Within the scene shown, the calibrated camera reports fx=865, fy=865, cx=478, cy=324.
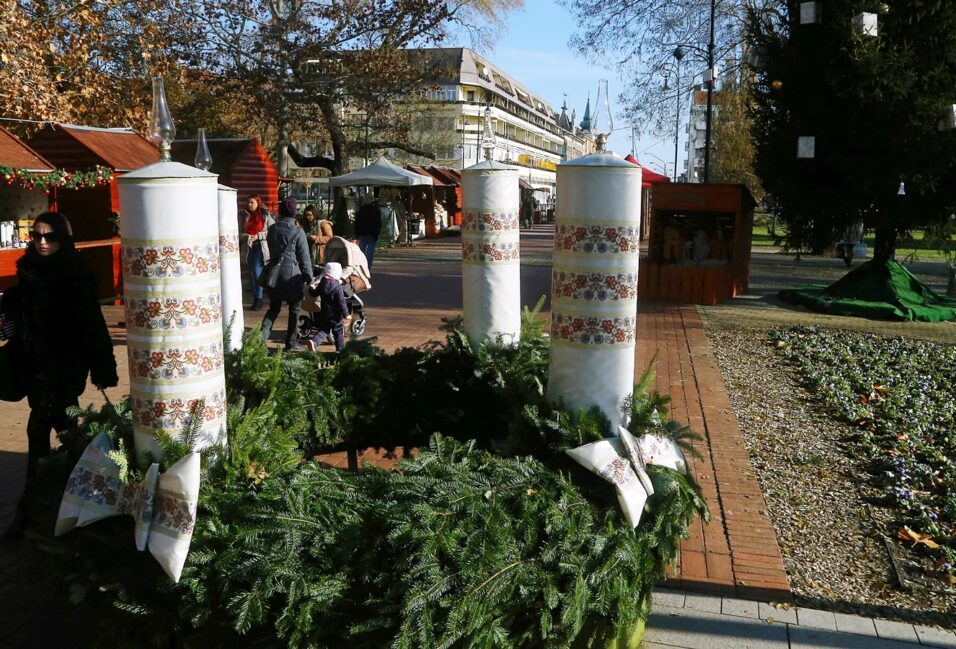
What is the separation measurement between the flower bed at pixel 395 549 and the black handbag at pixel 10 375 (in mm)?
1032

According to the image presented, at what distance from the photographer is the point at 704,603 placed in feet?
14.5

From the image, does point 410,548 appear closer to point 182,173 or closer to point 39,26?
point 182,173

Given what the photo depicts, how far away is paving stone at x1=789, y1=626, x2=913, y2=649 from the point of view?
3973mm

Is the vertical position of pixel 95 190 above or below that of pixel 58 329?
above

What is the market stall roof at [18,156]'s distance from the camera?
11281 millimetres

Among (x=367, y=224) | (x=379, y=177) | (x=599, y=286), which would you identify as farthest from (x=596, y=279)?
(x=379, y=177)

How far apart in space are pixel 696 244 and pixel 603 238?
12.4 meters

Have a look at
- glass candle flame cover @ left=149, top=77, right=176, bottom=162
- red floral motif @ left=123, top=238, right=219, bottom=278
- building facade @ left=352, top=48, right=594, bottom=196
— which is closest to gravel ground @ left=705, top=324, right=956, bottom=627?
red floral motif @ left=123, top=238, right=219, bottom=278

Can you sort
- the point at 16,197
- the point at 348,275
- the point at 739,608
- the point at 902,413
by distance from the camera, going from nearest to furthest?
the point at 739,608 → the point at 902,413 → the point at 348,275 → the point at 16,197

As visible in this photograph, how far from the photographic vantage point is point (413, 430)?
17.9 feet

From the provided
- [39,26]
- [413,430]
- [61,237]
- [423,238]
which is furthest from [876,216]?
[423,238]

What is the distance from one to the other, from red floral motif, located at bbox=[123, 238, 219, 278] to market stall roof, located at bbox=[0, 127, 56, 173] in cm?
898

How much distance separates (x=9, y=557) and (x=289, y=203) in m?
6.49

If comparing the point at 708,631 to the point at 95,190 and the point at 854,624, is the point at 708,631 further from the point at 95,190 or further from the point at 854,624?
the point at 95,190
